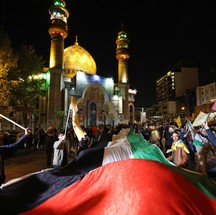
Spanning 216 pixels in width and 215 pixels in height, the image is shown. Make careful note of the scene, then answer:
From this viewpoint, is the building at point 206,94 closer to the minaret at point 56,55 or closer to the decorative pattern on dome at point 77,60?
the decorative pattern on dome at point 77,60

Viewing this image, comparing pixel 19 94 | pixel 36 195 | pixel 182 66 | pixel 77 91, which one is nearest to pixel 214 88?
pixel 182 66

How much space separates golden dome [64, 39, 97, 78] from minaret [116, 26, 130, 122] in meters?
8.63

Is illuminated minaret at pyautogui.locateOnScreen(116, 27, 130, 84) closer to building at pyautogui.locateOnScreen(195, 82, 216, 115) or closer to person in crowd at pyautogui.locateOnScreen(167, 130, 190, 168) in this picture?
building at pyautogui.locateOnScreen(195, 82, 216, 115)

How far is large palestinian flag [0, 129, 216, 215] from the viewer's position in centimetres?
231

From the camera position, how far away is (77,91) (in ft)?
129

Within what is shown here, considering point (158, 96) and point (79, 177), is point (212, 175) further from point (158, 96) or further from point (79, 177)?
point (158, 96)

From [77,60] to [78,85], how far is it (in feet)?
28.9

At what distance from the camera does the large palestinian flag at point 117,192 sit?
231 centimetres

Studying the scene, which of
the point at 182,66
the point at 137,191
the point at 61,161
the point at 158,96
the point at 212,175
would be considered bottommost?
the point at 212,175

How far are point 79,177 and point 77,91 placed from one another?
3667 cm

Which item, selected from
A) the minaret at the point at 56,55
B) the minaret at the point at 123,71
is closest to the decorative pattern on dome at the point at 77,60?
the minaret at the point at 56,55

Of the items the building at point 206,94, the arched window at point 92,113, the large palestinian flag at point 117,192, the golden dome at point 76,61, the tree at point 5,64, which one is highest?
the golden dome at point 76,61

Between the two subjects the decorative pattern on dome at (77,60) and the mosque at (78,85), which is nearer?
the mosque at (78,85)

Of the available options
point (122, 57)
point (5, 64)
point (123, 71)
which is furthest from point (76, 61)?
point (5, 64)
